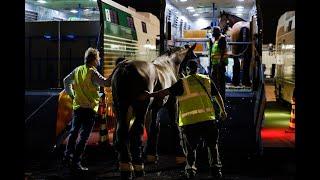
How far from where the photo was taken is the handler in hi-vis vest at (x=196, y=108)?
7.07 m

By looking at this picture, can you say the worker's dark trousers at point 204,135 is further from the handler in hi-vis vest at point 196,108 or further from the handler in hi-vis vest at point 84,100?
the handler in hi-vis vest at point 84,100

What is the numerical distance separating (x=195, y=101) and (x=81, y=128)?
2.35 m

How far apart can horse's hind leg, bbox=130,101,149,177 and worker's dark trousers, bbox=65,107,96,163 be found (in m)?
0.88

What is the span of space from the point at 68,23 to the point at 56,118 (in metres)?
5.97

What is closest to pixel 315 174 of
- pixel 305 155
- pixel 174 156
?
pixel 305 155

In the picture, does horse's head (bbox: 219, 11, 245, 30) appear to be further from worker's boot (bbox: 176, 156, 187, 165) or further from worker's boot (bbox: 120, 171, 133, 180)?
worker's boot (bbox: 120, 171, 133, 180)

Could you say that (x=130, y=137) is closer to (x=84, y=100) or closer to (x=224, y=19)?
(x=84, y=100)

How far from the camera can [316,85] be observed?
2598 millimetres

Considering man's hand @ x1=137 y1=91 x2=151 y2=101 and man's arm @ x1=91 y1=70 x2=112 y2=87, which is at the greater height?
man's arm @ x1=91 y1=70 x2=112 y2=87

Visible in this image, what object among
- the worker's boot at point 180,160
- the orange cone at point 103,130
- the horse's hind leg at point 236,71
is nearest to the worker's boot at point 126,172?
the worker's boot at point 180,160

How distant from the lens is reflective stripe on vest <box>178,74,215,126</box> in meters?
7.06

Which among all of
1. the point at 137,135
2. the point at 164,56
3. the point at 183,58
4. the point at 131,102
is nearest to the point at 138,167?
the point at 137,135

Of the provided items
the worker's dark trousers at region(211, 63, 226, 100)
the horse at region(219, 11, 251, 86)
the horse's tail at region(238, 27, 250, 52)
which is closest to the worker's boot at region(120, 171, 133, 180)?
the worker's dark trousers at region(211, 63, 226, 100)

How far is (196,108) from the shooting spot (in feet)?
23.2
